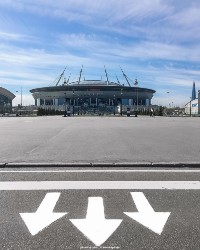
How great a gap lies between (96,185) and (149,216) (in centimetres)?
250

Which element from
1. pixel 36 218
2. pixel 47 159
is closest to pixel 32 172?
pixel 47 159

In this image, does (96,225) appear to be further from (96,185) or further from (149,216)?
(96,185)

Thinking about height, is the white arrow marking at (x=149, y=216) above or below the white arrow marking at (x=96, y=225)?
below

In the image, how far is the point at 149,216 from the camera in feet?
19.9

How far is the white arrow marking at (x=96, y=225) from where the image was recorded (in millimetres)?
5018

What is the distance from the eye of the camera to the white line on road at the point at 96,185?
26.8ft

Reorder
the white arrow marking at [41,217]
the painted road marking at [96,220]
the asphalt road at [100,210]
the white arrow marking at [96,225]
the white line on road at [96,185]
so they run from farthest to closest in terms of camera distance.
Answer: the white line on road at [96,185], the white arrow marking at [41,217], the painted road marking at [96,220], the white arrow marking at [96,225], the asphalt road at [100,210]

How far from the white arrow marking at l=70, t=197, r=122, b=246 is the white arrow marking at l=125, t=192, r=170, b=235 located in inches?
14.7

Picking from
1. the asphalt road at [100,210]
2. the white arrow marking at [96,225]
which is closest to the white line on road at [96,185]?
the asphalt road at [100,210]

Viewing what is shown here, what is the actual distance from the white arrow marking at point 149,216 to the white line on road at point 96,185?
1.29 m

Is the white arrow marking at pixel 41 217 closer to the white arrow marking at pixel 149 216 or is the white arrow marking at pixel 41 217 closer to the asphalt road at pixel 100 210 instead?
the asphalt road at pixel 100 210

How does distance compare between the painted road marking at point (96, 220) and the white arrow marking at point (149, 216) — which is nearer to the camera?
the painted road marking at point (96, 220)

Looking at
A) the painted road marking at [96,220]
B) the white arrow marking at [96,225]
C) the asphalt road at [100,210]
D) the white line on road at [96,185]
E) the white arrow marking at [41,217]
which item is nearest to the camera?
the asphalt road at [100,210]

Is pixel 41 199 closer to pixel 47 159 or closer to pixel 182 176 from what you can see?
pixel 182 176
